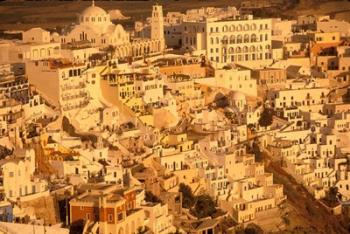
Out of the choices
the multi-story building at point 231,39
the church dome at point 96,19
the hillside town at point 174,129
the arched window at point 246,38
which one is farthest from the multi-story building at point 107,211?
the arched window at point 246,38

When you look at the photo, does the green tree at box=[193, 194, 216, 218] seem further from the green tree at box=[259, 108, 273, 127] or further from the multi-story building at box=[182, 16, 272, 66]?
the multi-story building at box=[182, 16, 272, 66]

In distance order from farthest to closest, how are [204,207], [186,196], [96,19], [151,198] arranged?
1. [96,19]
2. [186,196]
3. [204,207]
4. [151,198]

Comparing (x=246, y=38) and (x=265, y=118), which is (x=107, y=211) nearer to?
(x=265, y=118)

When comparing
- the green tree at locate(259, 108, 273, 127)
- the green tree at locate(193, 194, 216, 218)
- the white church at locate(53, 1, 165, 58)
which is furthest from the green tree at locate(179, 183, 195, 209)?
the white church at locate(53, 1, 165, 58)

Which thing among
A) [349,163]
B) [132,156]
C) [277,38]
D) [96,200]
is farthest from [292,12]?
[96,200]

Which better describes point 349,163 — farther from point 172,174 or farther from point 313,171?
point 172,174

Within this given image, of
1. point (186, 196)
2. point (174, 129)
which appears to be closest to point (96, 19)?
point (174, 129)

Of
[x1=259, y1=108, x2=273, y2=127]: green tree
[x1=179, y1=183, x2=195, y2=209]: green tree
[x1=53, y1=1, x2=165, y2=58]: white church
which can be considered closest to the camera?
[x1=179, y1=183, x2=195, y2=209]: green tree

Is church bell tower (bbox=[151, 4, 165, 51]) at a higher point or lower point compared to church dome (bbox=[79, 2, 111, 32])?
lower
